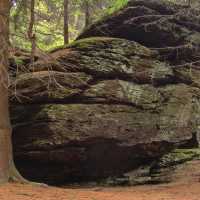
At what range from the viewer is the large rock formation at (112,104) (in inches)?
521

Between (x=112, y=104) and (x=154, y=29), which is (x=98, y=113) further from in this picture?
(x=154, y=29)

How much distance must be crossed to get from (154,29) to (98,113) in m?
4.75

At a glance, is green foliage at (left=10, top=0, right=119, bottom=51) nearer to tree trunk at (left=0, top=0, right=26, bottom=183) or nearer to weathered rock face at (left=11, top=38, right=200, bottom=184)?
weathered rock face at (left=11, top=38, right=200, bottom=184)

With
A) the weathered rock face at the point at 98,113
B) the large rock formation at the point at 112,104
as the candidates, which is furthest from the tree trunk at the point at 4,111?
the weathered rock face at the point at 98,113

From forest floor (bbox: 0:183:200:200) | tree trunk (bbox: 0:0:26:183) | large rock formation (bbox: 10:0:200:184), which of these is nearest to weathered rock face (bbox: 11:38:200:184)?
large rock formation (bbox: 10:0:200:184)

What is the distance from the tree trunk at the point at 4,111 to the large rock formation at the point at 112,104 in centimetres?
142

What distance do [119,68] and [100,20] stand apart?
2.82 m

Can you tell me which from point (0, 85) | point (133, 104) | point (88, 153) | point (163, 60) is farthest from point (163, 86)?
point (0, 85)

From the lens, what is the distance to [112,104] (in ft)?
45.9

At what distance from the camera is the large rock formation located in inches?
521

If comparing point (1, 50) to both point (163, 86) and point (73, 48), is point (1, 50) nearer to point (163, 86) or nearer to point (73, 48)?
point (73, 48)

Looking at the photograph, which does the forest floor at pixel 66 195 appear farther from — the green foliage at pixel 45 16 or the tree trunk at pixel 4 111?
the green foliage at pixel 45 16

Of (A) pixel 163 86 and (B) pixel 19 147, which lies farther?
(A) pixel 163 86

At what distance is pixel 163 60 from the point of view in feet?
52.9
